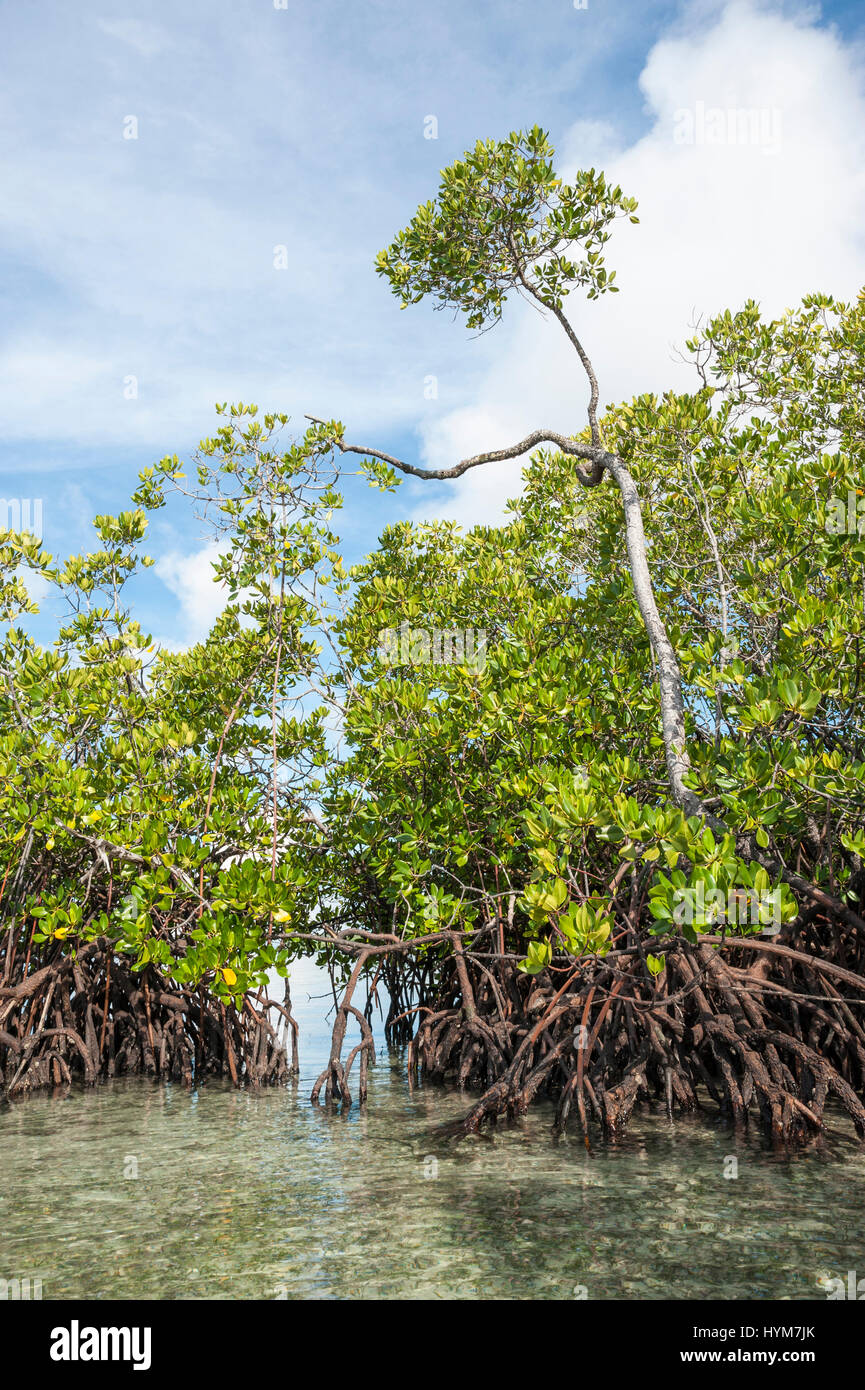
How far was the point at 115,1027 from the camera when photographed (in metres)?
8.21

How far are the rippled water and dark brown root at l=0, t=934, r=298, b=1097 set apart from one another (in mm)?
1617

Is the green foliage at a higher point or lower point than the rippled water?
higher

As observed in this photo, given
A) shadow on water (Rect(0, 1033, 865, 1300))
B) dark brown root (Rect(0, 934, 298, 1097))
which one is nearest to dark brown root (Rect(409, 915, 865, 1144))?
shadow on water (Rect(0, 1033, 865, 1300))

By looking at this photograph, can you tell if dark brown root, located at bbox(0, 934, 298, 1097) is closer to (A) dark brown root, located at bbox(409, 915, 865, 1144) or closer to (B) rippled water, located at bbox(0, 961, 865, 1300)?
(B) rippled water, located at bbox(0, 961, 865, 1300)

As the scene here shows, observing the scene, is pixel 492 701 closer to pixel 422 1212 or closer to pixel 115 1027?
pixel 422 1212

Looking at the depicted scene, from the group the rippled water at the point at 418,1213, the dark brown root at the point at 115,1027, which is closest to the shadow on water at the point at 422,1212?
the rippled water at the point at 418,1213

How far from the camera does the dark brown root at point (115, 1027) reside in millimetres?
7430

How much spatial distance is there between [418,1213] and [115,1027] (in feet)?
17.1

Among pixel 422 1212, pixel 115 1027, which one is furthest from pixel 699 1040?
pixel 115 1027

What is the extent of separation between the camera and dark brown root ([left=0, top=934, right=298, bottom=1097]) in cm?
743

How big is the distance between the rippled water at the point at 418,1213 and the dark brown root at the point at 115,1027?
1617 mm

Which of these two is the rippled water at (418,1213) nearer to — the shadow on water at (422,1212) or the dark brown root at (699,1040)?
the shadow on water at (422,1212)

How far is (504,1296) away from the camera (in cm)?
304

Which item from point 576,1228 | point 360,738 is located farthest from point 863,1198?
point 360,738
